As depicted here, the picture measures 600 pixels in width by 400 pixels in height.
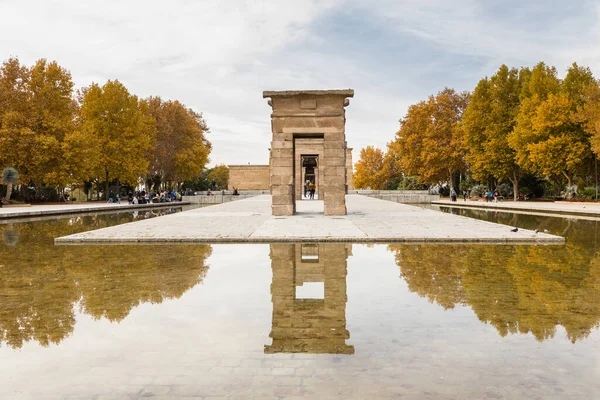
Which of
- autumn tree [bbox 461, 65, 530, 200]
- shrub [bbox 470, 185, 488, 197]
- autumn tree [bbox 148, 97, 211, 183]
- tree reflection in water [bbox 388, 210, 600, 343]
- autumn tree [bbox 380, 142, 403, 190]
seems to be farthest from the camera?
autumn tree [bbox 380, 142, 403, 190]

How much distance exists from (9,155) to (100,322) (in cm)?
3887

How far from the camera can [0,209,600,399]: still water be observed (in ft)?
12.1

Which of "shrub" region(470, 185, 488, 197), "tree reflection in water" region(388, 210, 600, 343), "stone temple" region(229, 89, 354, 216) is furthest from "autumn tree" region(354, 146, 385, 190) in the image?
"tree reflection in water" region(388, 210, 600, 343)

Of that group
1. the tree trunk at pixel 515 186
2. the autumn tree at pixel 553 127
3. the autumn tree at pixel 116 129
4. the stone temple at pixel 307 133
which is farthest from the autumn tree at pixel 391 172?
the stone temple at pixel 307 133

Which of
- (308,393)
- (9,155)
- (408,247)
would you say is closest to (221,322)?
(308,393)

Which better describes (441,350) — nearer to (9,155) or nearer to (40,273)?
(40,273)

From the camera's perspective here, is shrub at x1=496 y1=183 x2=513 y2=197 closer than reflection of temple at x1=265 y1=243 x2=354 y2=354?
No

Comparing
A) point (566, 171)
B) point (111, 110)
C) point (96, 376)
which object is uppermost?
point (111, 110)

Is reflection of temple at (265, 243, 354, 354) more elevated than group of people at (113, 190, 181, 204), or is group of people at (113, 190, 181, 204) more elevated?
group of people at (113, 190, 181, 204)

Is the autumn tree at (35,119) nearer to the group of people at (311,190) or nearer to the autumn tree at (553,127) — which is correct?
the group of people at (311,190)

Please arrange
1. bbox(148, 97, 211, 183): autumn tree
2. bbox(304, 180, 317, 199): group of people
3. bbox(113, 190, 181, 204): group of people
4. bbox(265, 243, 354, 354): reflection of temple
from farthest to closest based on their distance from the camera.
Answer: bbox(148, 97, 211, 183): autumn tree < bbox(304, 180, 317, 199): group of people < bbox(113, 190, 181, 204): group of people < bbox(265, 243, 354, 354): reflection of temple

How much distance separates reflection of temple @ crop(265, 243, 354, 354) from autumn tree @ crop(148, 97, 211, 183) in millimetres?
46483

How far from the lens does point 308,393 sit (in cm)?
352

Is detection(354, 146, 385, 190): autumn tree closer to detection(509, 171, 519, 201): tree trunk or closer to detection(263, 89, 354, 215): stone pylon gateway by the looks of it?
detection(509, 171, 519, 201): tree trunk
